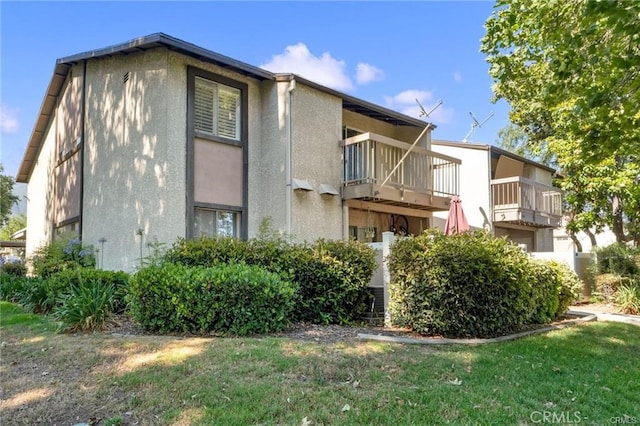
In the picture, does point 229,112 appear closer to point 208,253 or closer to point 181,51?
point 181,51

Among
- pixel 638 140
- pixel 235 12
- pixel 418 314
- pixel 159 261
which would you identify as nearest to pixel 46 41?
pixel 235 12

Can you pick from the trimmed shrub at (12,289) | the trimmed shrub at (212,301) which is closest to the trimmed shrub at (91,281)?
the trimmed shrub at (212,301)

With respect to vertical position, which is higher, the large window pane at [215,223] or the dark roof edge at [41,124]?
the dark roof edge at [41,124]

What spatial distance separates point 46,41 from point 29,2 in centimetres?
222

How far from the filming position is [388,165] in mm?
13656

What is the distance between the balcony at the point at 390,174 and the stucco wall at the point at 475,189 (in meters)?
3.50

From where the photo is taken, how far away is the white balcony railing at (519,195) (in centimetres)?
1783

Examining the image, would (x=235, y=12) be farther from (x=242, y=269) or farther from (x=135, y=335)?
(x=135, y=335)

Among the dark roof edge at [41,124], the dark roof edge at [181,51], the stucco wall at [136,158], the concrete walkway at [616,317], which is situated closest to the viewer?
the concrete walkway at [616,317]

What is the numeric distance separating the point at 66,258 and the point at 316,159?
733 centimetres

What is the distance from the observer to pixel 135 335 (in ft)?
23.1

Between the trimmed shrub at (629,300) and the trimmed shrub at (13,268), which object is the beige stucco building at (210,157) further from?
the trimmed shrub at (629,300)

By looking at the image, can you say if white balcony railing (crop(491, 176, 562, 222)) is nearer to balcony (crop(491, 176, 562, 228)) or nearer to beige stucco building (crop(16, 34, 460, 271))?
balcony (crop(491, 176, 562, 228))

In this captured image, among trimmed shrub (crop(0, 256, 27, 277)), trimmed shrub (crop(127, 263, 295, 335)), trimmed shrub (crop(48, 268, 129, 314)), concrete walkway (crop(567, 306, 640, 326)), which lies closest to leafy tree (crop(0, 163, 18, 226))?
trimmed shrub (crop(0, 256, 27, 277))
